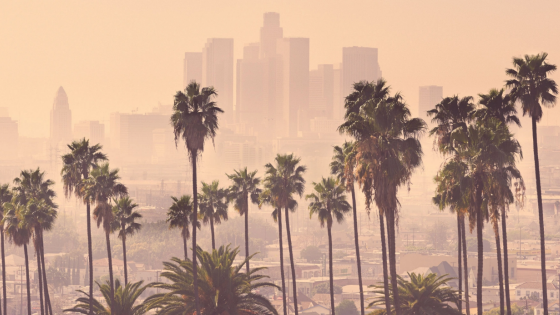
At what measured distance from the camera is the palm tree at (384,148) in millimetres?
38719

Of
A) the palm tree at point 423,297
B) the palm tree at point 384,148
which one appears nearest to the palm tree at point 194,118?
the palm tree at point 384,148

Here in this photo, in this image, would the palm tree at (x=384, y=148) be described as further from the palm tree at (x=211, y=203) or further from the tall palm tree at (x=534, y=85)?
the palm tree at (x=211, y=203)

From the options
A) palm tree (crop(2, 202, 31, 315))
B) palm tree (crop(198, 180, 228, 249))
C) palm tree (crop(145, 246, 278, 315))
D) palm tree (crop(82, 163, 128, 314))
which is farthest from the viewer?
palm tree (crop(198, 180, 228, 249))

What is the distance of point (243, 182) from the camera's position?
244 ft

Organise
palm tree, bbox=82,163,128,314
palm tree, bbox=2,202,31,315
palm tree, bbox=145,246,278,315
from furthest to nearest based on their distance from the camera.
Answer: palm tree, bbox=2,202,31,315
palm tree, bbox=82,163,128,314
palm tree, bbox=145,246,278,315

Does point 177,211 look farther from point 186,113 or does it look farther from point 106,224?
point 186,113

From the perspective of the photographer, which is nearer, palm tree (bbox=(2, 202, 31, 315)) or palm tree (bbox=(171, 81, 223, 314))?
palm tree (bbox=(171, 81, 223, 314))

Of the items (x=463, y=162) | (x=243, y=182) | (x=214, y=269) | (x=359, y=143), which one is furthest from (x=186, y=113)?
(x=243, y=182)

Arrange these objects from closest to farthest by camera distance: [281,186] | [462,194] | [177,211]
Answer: [462,194]
[177,211]
[281,186]

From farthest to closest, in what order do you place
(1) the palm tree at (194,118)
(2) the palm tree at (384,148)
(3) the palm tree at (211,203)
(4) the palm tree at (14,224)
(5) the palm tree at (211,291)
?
(3) the palm tree at (211,203), (4) the palm tree at (14,224), (5) the palm tree at (211,291), (1) the palm tree at (194,118), (2) the palm tree at (384,148)

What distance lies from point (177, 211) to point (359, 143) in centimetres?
1992

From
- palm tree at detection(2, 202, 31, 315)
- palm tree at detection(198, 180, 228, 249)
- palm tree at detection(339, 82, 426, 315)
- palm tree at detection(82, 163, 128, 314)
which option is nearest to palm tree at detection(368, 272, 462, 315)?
palm tree at detection(339, 82, 426, 315)

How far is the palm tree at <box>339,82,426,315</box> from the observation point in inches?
1524

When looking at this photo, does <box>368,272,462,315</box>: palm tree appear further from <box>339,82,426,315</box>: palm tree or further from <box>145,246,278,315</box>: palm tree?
<box>339,82,426,315</box>: palm tree
